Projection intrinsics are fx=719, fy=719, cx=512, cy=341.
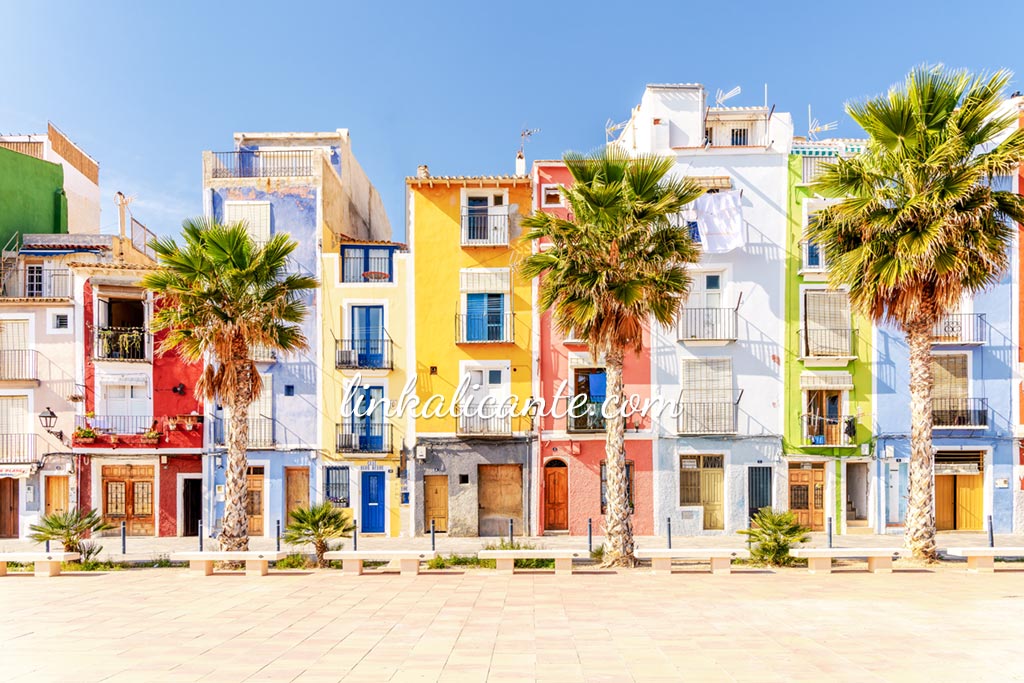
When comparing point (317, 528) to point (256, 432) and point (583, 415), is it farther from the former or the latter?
point (583, 415)

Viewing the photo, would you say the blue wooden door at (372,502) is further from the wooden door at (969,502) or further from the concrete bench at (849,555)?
the wooden door at (969,502)

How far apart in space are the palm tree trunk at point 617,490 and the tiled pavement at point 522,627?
0.76 meters

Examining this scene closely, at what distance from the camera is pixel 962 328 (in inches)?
986

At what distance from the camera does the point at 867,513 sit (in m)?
25.5

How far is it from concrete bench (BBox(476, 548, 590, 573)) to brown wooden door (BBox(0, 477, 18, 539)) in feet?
62.5

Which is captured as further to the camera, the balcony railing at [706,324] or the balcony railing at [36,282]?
the balcony railing at [36,282]

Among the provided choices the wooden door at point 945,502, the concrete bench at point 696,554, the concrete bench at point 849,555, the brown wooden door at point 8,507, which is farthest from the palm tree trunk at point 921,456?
the brown wooden door at point 8,507

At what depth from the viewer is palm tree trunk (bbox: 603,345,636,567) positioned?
1752 centimetres

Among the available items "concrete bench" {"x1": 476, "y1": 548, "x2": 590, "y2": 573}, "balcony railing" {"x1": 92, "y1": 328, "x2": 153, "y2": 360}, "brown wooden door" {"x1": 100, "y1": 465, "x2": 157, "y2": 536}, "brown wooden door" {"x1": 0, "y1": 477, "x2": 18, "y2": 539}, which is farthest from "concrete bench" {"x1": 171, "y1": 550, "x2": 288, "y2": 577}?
"brown wooden door" {"x1": 0, "y1": 477, "x2": 18, "y2": 539}

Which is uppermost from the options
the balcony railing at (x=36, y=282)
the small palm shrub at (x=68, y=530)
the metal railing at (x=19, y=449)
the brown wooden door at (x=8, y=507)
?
the balcony railing at (x=36, y=282)

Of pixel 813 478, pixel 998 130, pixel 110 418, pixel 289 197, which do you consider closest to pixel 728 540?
pixel 813 478

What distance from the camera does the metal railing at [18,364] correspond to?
25609 millimetres

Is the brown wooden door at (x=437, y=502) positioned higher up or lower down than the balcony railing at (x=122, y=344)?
lower down

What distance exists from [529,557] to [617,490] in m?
2.67
